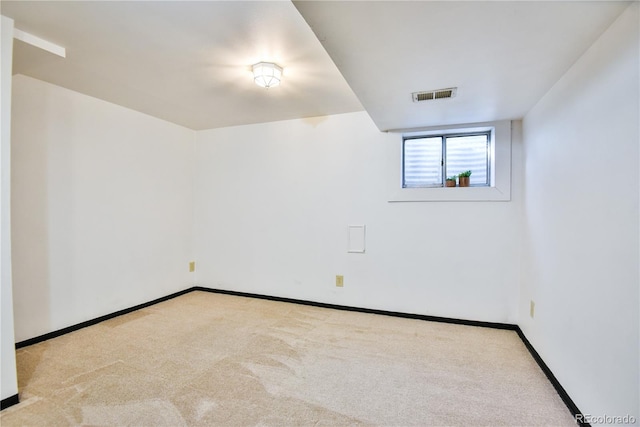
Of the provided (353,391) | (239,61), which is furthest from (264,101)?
(353,391)

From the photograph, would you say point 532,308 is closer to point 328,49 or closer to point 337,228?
point 337,228

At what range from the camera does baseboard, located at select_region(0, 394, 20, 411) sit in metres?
1.64

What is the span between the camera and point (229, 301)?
3.64 meters

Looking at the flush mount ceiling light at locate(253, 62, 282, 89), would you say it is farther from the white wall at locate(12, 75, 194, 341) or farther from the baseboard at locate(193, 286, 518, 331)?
the baseboard at locate(193, 286, 518, 331)

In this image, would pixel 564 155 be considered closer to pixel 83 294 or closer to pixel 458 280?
pixel 458 280

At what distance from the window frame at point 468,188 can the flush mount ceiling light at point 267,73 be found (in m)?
1.43

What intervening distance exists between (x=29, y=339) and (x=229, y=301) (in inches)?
67.7

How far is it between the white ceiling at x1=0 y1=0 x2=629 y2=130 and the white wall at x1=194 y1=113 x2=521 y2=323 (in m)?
0.67

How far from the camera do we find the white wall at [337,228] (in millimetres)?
2924

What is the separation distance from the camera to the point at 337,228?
3414 millimetres

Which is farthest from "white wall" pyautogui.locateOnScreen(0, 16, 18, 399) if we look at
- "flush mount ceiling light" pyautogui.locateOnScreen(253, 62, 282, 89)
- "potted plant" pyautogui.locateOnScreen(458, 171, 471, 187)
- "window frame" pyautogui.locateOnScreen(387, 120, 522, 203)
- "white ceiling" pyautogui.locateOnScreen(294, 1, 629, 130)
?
"potted plant" pyautogui.locateOnScreen(458, 171, 471, 187)

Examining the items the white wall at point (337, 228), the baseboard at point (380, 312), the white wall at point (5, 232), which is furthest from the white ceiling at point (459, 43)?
the baseboard at point (380, 312)

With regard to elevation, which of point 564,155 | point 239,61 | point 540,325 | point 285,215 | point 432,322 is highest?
point 239,61

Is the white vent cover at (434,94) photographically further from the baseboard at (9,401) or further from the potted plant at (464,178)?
the baseboard at (9,401)
